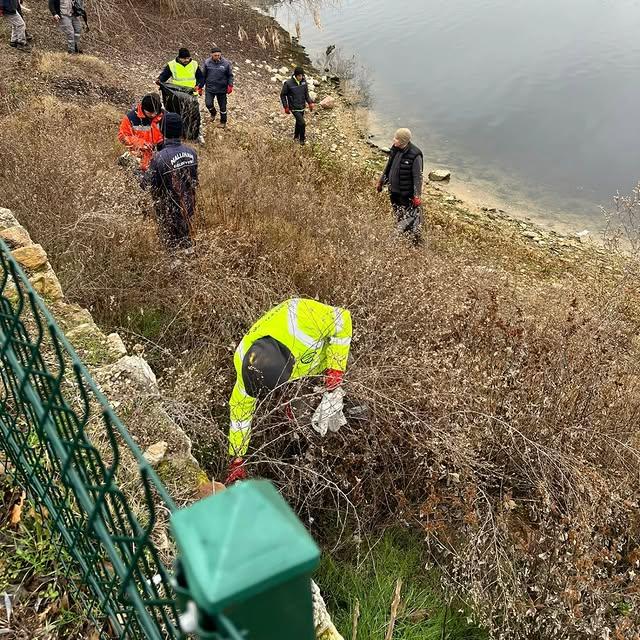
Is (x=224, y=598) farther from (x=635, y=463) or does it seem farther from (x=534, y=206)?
(x=534, y=206)

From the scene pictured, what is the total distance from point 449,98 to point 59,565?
14.7 metres

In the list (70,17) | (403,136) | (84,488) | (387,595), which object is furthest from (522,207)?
(84,488)

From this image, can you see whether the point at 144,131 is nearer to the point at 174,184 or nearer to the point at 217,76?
the point at 174,184

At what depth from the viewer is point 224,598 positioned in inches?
27.5

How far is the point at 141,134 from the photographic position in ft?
20.9

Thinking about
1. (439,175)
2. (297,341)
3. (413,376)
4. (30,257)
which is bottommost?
(439,175)

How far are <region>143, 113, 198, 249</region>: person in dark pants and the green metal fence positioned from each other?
8.54 ft

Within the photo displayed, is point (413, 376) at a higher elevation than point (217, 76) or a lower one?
lower

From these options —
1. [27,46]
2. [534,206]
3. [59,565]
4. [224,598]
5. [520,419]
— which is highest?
[27,46]

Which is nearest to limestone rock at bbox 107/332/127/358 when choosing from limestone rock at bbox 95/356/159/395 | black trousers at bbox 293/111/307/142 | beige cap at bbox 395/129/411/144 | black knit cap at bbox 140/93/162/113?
limestone rock at bbox 95/356/159/395

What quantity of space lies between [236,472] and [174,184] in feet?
9.11

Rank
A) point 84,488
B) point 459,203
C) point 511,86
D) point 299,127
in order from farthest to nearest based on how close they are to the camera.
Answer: point 511,86 → point 299,127 → point 459,203 → point 84,488

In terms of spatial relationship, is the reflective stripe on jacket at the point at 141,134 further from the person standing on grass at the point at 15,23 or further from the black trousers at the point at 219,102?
the person standing on grass at the point at 15,23

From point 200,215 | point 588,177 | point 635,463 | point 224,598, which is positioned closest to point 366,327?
point 635,463
